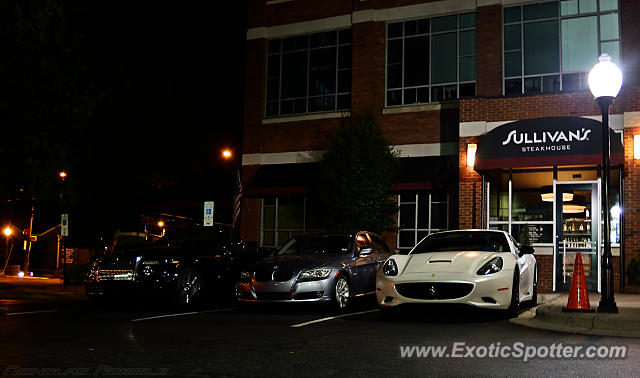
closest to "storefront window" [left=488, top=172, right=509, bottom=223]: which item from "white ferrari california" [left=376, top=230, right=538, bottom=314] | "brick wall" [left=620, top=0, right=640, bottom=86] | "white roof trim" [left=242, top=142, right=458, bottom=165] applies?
"white roof trim" [left=242, top=142, right=458, bottom=165]

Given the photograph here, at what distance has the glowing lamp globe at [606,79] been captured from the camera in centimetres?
1055

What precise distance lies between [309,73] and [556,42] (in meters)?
7.66

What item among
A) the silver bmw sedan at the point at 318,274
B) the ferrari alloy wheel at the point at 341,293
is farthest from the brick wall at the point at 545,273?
the ferrari alloy wheel at the point at 341,293

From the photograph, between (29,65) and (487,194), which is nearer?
(29,65)

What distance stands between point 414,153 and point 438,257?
10271 millimetres

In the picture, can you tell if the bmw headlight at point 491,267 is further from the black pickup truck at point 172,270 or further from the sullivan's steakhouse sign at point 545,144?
the sullivan's steakhouse sign at point 545,144

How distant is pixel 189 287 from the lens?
42.6 feet

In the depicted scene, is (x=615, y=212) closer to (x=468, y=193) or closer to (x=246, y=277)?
(x=468, y=193)

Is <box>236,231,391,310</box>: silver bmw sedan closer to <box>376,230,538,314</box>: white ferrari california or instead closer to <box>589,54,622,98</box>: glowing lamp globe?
<box>376,230,538,314</box>: white ferrari california

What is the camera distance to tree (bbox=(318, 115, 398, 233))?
1817 cm

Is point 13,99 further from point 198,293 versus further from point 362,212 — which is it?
point 362,212

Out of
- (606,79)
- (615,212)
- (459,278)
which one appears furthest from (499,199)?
(459,278)

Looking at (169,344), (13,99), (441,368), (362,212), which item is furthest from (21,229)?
(441,368)

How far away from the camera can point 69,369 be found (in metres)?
6.17
